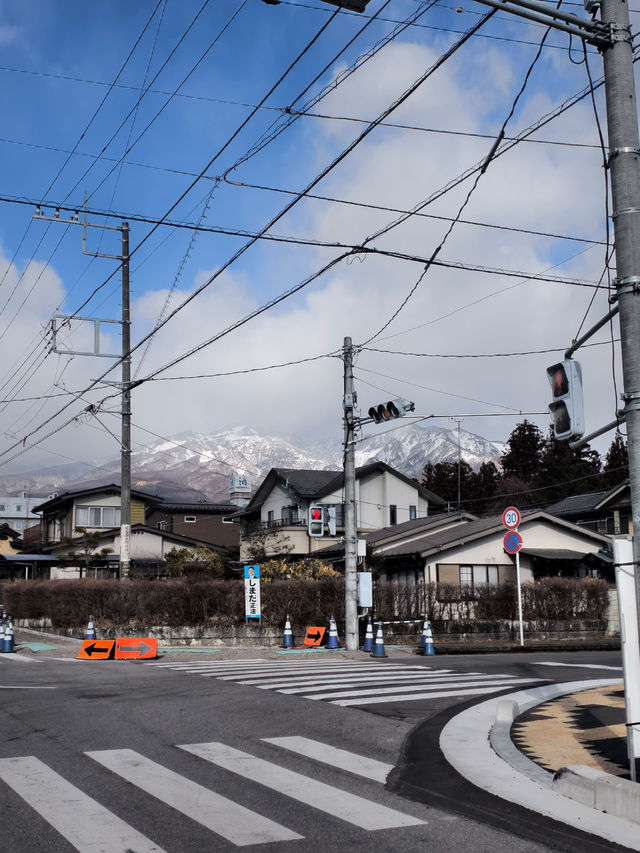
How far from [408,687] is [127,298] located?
1953cm

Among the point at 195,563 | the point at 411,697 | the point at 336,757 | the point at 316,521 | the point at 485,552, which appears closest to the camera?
the point at 336,757

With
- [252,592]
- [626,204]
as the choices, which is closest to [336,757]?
[626,204]

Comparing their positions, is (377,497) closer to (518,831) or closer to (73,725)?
(73,725)

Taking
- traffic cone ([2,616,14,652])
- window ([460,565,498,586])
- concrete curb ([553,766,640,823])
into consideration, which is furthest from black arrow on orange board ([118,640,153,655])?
window ([460,565,498,586])

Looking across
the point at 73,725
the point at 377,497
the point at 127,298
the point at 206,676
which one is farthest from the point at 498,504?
the point at 73,725

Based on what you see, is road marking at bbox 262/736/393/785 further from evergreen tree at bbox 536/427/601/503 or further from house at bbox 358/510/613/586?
evergreen tree at bbox 536/427/601/503

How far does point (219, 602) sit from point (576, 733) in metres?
19.5

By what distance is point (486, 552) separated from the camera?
118 ft

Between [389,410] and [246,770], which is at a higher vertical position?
[389,410]

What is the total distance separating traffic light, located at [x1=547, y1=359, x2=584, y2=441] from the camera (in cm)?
739

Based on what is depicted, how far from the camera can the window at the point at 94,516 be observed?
171 feet

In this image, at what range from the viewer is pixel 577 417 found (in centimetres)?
740

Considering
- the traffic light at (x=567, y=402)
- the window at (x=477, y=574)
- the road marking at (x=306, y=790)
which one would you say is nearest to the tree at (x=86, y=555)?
the window at (x=477, y=574)

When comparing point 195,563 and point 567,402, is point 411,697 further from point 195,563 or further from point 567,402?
point 195,563
